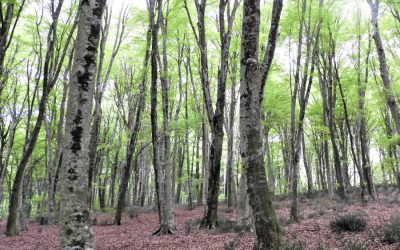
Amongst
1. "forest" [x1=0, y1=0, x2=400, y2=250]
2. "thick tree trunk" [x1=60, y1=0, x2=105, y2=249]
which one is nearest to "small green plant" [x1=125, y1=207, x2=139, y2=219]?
"forest" [x1=0, y1=0, x2=400, y2=250]

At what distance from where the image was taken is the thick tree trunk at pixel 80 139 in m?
5.01

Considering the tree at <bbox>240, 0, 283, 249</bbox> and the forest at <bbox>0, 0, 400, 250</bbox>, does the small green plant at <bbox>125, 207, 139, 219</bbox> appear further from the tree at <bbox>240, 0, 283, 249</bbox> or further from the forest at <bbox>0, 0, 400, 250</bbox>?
the tree at <bbox>240, 0, 283, 249</bbox>

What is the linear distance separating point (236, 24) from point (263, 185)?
45.2 feet

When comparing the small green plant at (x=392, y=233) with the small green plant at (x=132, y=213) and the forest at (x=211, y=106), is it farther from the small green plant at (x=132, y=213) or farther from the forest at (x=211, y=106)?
the small green plant at (x=132, y=213)

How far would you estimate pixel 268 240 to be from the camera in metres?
5.40

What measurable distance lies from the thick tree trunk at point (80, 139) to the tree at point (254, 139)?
9.40 ft

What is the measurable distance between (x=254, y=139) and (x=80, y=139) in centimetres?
313

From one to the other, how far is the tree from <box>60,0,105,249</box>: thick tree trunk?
2.87 m

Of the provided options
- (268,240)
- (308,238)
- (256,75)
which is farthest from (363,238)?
(256,75)

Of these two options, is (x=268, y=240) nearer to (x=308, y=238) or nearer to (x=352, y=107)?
(x=308, y=238)

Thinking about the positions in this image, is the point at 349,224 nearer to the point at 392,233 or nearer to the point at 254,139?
the point at 392,233

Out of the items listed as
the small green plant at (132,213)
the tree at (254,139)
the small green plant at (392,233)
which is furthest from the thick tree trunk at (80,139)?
the small green plant at (132,213)

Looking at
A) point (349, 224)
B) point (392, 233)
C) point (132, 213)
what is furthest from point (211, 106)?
point (132, 213)

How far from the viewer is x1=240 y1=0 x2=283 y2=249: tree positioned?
550 cm
